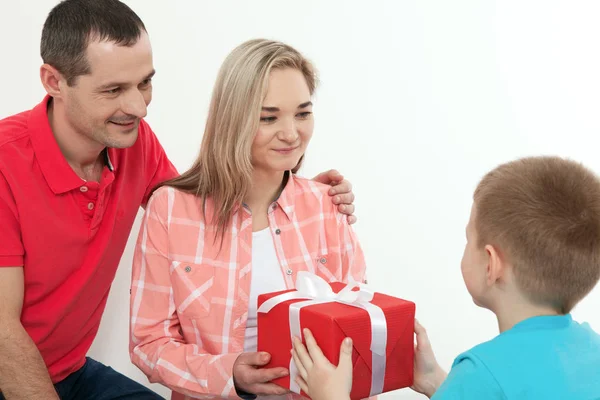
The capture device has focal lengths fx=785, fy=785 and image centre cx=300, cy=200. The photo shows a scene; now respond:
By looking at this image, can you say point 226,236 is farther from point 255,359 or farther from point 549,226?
point 549,226

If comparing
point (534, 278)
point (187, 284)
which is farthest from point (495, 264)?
point (187, 284)

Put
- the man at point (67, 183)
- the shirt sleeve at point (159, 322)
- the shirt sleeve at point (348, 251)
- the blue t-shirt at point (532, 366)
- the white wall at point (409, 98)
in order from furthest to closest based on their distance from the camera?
1. the white wall at point (409, 98)
2. the shirt sleeve at point (348, 251)
3. the man at point (67, 183)
4. the shirt sleeve at point (159, 322)
5. the blue t-shirt at point (532, 366)

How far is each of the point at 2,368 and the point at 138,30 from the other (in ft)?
3.55

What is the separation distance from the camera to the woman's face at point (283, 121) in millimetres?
2238

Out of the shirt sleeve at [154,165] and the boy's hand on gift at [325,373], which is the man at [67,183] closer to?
the shirt sleeve at [154,165]

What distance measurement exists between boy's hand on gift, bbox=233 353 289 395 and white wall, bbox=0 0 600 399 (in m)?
1.57

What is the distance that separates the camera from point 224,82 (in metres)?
2.27

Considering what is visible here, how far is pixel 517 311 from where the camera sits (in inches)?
64.5

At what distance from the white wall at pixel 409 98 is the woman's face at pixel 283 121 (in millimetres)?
1392

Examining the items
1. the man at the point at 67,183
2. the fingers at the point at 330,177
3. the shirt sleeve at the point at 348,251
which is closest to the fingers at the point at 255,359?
the shirt sleeve at the point at 348,251

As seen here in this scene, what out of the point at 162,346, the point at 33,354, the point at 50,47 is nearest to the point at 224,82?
the point at 50,47

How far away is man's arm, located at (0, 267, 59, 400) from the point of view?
2.27 meters

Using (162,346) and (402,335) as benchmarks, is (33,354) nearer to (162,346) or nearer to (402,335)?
(162,346)

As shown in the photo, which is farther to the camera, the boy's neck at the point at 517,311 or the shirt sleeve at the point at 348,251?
the shirt sleeve at the point at 348,251
